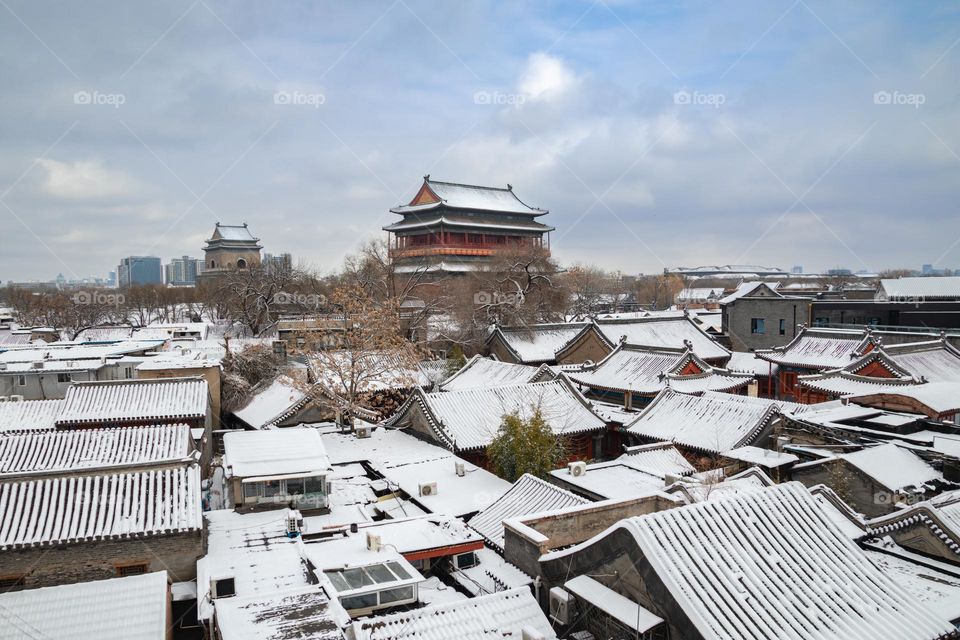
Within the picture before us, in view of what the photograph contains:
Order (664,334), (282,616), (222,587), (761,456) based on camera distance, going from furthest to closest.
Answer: (664,334) → (761,456) → (222,587) → (282,616)

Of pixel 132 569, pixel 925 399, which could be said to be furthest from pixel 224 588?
pixel 925 399

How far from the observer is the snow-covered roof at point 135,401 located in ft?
60.9

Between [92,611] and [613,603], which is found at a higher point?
[613,603]

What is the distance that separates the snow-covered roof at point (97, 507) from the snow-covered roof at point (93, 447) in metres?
0.73

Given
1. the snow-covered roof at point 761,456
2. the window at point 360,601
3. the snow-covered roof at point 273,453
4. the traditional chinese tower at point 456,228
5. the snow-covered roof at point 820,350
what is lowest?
the window at point 360,601

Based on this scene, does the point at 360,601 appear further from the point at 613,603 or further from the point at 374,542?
the point at 613,603

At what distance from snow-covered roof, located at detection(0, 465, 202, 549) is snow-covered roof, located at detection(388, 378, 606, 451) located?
8.12 m

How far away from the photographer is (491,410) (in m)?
19.7

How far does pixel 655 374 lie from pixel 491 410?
846 centimetres

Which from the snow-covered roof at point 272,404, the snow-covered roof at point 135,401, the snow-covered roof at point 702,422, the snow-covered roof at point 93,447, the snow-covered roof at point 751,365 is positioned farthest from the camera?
the snow-covered roof at point 751,365

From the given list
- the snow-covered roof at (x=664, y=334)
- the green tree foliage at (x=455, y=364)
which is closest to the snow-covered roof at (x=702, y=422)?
the snow-covered roof at (x=664, y=334)

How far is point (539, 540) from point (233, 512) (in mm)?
7347

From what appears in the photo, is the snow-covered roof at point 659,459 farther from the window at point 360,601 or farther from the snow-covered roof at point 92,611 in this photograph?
the snow-covered roof at point 92,611

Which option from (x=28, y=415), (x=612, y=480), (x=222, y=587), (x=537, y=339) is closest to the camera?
(x=222, y=587)
